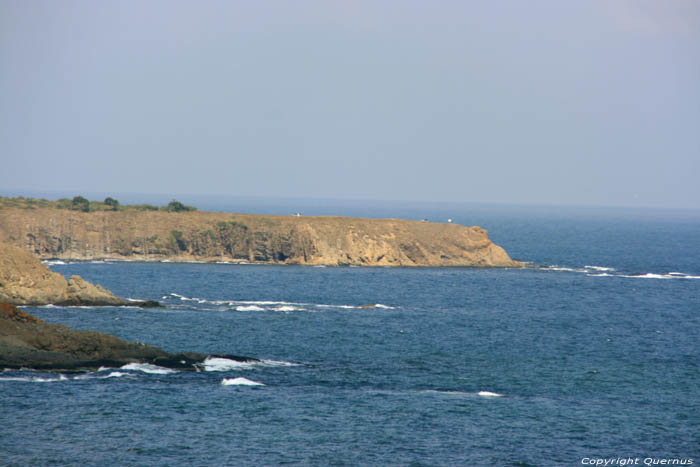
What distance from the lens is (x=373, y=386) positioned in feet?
180

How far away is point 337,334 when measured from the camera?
72.8 meters

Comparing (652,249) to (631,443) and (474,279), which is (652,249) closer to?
(474,279)

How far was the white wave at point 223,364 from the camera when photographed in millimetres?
57656

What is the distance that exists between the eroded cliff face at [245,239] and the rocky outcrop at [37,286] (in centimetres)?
4317

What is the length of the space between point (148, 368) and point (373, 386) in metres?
14.6

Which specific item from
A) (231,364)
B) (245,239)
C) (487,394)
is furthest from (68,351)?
(245,239)

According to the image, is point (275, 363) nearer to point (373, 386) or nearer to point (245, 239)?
point (373, 386)

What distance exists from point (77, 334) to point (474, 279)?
230ft

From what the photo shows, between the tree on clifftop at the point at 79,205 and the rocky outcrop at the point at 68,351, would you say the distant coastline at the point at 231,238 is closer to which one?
the tree on clifftop at the point at 79,205

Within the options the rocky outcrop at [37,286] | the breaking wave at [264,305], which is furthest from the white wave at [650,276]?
the rocky outcrop at [37,286]

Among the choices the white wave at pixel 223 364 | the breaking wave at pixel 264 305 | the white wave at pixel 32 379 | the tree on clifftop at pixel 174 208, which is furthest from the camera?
the tree on clifftop at pixel 174 208

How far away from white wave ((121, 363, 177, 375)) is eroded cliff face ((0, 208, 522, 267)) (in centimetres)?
7252

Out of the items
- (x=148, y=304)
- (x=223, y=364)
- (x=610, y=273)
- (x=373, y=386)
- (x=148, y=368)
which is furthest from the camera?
(x=610, y=273)

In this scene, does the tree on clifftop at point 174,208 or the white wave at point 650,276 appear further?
the tree on clifftop at point 174,208
